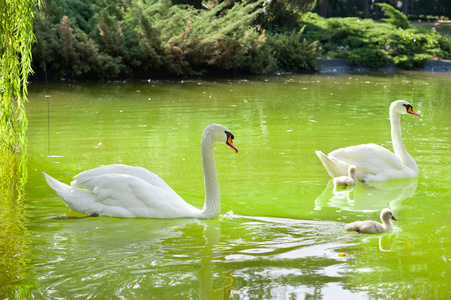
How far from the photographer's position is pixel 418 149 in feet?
30.4

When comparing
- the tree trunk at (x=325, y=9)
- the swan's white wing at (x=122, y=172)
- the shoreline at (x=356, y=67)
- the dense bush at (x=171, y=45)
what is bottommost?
the swan's white wing at (x=122, y=172)

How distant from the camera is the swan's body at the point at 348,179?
24.3 feet

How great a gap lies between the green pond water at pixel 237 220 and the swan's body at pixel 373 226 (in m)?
0.07

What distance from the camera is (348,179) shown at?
745 centimetres

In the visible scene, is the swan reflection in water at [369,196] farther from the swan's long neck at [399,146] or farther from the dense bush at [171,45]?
the dense bush at [171,45]

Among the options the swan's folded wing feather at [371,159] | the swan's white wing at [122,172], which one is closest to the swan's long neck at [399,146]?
the swan's folded wing feather at [371,159]

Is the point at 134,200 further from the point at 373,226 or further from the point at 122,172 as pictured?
the point at 373,226

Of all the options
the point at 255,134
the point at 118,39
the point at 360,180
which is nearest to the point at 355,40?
the point at 118,39

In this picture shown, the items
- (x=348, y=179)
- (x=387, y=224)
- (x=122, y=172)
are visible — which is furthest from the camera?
(x=348, y=179)

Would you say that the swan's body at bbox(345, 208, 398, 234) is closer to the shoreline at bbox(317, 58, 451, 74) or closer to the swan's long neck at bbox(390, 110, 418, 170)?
the swan's long neck at bbox(390, 110, 418, 170)

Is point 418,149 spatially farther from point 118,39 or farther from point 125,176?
point 118,39

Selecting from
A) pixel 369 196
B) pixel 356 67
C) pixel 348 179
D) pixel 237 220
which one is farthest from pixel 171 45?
pixel 237 220

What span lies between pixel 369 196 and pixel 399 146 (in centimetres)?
138

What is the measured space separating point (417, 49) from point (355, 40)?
2514mm
